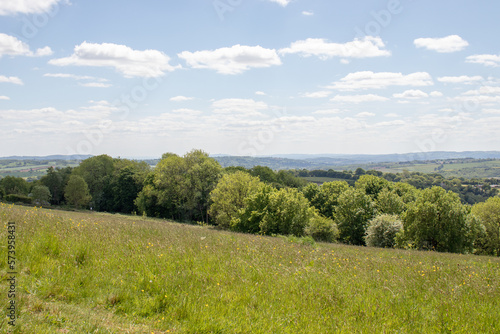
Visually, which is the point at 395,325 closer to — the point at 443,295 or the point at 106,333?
the point at 443,295

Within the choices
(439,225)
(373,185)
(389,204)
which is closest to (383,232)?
(439,225)

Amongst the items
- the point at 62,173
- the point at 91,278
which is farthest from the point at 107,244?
the point at 62,173

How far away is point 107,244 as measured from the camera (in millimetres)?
7965

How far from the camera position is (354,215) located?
51719 mm

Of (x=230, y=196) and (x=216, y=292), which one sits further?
(x=230, y=196)

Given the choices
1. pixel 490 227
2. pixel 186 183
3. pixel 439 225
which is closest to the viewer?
pixel 439 225

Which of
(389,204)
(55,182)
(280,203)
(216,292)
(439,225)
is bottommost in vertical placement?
(389,204)

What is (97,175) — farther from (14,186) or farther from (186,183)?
(186,183)

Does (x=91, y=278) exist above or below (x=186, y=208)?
→ above

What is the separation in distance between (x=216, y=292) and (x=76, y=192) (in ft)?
246

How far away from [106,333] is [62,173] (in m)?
97.6

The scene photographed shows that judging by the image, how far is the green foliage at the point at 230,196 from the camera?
51062mm

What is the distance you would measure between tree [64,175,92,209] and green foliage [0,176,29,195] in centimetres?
2395

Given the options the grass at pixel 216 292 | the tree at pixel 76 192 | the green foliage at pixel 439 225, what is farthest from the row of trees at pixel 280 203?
the grass at pixel 216 292
